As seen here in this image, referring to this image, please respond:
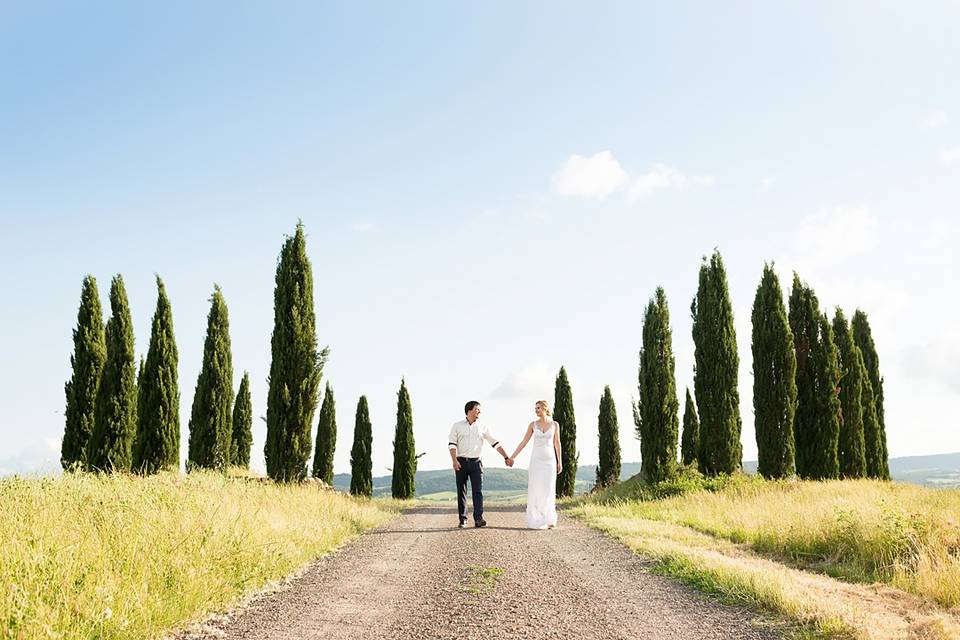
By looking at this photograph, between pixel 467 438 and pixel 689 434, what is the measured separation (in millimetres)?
28224

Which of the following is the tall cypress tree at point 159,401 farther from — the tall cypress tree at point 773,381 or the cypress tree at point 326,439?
the tall cypress tree at point 773,381

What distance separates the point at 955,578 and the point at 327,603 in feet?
22.6

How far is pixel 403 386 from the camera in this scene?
42.3 metres

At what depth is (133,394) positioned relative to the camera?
89.0ft

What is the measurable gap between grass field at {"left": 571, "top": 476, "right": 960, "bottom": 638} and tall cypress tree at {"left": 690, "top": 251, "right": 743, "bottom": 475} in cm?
643

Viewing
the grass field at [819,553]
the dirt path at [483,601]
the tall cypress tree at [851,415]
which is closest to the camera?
the dirt path at [483,601]

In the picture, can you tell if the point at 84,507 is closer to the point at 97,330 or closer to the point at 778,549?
the point at 778,549

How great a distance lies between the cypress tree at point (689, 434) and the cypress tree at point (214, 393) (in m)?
23.2

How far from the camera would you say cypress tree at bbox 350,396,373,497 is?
42094 millimetres

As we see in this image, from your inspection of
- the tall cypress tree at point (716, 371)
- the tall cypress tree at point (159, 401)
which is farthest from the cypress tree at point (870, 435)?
the tall cypress tree at point (159, 401)

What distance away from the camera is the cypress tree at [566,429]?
124 ft

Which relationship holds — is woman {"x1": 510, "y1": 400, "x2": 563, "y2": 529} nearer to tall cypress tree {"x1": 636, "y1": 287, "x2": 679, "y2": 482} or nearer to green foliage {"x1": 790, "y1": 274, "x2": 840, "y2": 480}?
tall cypress tree {"x1": 636, "y1": 287, "x2": 679, "y2": 482}

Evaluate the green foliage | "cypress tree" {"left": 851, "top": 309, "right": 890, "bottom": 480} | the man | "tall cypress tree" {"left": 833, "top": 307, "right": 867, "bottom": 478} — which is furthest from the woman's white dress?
"cypress tree" {"left": 851, "top": 309, "right": 890, "bottom": 480}

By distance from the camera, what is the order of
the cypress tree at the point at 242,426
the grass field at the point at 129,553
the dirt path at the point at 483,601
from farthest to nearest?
the cypress tree at the point at 242,426
the dirt path at the point at 483,601
the grass field at the point at 129,553
